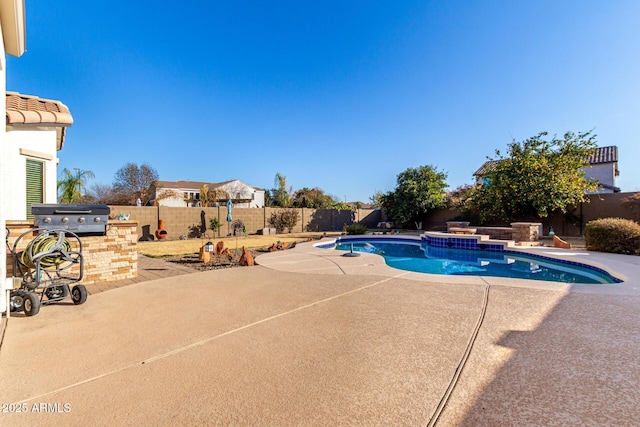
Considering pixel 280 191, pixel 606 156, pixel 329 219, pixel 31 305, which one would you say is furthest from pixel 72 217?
pixel 606 156

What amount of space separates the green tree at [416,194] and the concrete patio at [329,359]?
621 inches

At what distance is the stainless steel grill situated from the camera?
5000 millimetres

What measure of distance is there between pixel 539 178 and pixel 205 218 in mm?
18067

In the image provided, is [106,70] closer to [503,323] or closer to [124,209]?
[124,209]

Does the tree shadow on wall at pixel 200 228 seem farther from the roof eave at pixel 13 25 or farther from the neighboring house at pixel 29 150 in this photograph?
the roof eave at pixel 13 25

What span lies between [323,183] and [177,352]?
3504 centimetres

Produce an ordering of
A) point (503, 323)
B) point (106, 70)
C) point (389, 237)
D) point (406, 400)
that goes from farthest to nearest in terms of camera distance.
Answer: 1. point (389, 237)
2. point (106, 70)
3. point (503, 323)
4. point (406, 400)

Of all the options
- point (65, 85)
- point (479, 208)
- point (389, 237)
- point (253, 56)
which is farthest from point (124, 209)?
point (479, 208)

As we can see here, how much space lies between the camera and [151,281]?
5.95 meters

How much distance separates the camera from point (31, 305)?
153 inches

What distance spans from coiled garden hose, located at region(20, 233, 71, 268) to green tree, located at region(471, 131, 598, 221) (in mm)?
17642

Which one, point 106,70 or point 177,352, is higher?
point 106,70

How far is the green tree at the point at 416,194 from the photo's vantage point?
66.4 ft

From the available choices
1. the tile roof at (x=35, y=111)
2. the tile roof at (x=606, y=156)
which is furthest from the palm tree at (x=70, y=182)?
the tile roof at (x=606, y=156)
